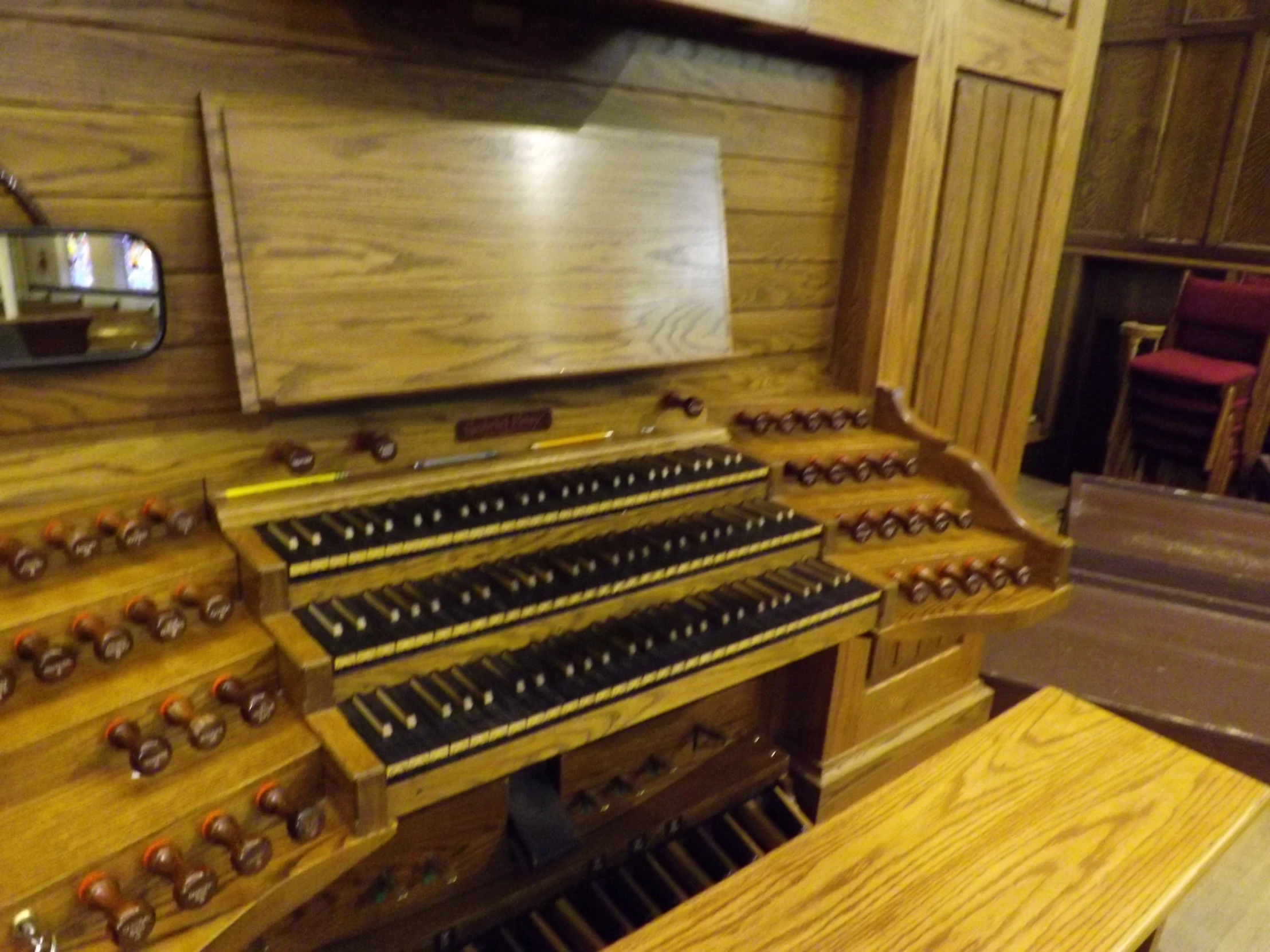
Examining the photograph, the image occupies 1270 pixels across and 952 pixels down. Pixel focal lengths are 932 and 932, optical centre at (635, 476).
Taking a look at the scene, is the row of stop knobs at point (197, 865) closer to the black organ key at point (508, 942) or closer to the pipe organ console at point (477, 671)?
the pipe organ console at point (477, 671)

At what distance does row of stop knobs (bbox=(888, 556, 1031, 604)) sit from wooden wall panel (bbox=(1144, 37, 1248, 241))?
4.10 metres

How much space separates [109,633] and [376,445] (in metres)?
0.57

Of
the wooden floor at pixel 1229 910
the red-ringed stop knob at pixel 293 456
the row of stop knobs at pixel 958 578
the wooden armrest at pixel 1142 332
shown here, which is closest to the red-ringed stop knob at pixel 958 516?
the row of stop knobs at pixel 958 578

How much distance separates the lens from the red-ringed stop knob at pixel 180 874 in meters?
1.15

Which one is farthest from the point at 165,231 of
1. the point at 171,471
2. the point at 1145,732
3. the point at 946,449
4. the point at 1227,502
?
the point at 1227,502

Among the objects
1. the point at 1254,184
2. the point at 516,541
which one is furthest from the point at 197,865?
the point at 1254,184

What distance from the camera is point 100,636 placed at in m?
1.32

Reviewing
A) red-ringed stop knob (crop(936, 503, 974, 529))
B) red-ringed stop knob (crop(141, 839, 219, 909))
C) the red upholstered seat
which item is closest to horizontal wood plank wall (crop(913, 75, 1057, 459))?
red-ringed stop knob (crop(936, 503, 974, 529))

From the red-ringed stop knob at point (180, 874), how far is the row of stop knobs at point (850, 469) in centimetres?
148

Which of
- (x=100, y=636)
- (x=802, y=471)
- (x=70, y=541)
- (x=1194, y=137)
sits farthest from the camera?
(x=1194, y=137)

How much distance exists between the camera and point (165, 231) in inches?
60.4

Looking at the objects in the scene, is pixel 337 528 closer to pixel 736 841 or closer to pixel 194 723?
pixel 194 723

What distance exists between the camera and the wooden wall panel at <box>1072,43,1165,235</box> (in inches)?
209

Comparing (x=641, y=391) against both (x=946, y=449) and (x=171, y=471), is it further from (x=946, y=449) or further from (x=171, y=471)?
(x=171, y=471)
